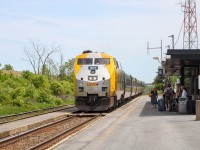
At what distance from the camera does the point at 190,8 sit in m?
35.8

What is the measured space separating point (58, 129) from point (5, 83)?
25.5m

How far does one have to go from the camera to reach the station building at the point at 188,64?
23125mm

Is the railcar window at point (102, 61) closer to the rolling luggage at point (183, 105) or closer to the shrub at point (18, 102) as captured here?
the rolling luggage at point (183, 105)

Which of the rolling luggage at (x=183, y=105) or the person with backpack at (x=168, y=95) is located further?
the person with backpack at (x=168, y=95)

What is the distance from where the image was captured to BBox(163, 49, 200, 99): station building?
23.1 meters

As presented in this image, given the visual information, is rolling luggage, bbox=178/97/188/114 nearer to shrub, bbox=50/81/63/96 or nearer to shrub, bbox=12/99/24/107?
shrub, bbox=12/99/24/107

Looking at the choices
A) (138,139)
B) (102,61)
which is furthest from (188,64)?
(138,139)

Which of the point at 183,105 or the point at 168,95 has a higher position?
the point at 168,95

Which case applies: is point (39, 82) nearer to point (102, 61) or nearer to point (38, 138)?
point (102, 61)

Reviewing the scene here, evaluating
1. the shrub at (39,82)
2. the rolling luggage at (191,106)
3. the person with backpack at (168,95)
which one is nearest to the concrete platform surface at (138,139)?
the rolling luggage at (191,106)

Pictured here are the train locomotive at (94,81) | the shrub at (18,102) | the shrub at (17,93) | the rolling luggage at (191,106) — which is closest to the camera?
the rolling luggage at (191,106)

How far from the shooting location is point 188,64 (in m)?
29.1

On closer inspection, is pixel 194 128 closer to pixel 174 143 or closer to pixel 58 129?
pixel 174 143

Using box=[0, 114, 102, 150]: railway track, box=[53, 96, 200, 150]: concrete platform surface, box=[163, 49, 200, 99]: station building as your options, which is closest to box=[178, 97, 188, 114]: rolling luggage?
box=[163, 49, 200, 99]: station building
